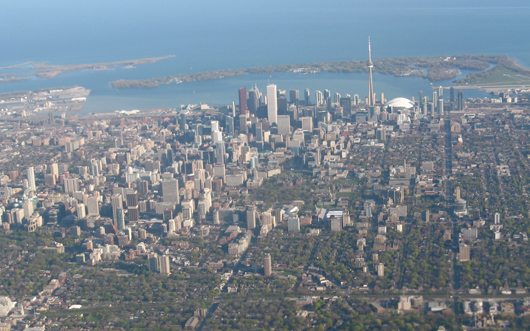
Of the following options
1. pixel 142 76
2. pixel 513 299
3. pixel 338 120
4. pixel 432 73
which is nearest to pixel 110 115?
pixel 338 120

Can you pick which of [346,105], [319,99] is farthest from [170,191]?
[319,99]

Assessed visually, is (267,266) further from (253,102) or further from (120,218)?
(253,102)

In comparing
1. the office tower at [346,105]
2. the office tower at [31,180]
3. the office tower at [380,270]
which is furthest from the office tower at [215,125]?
the office tower at [380,270]

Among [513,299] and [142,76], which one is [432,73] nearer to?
[142,76]

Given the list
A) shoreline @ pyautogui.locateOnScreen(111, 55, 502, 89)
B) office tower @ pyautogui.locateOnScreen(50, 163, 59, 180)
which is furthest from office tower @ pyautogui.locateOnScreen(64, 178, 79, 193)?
shoreline @ pyautogui.locateOnScreen(111, 55, 502, 89)

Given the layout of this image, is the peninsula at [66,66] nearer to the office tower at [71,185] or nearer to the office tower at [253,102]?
the office tower at [253,102]

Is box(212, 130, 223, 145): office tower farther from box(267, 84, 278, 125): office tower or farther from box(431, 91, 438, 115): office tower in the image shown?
box(431, 91, 438, 115): office tower

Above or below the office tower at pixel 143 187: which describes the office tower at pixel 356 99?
above
